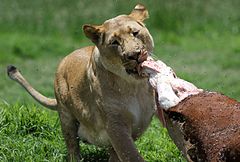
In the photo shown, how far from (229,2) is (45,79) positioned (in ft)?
15.5

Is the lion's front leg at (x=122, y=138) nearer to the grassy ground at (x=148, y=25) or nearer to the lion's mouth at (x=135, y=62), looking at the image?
the lion's mouth at (x=135, y=62)

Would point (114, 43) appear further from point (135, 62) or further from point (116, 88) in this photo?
point (116, 88)

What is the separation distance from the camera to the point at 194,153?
16.9 feet

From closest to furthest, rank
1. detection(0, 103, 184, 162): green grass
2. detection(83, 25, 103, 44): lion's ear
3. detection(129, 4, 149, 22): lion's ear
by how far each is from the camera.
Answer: detection(83, 25, 103, 44): lion's ear, detection(129, 4, 149, 22): lion's ear, detection(0, 103, 184, 162): green grass

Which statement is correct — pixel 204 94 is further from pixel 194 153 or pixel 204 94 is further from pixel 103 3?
pixel 103 3

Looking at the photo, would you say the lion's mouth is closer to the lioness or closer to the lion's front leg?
the lioness

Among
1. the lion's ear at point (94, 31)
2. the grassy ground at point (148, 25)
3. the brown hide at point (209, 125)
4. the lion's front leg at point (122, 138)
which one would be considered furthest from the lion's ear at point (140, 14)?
the grassy ground at point (148, 25)

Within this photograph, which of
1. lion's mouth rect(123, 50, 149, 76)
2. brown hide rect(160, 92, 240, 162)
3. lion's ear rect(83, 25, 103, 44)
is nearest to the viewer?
brown hide rect(160, 92, 240, 162)

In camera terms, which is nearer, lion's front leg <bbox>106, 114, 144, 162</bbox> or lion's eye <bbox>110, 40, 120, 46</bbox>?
lion's eye <bbox>110, 40, 120, 46</bbox>

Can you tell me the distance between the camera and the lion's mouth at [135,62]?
6031 millimetres

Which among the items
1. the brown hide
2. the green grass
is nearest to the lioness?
the green grass

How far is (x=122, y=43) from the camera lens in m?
6.18

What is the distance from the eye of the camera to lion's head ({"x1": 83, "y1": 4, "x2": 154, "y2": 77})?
20.0 feet

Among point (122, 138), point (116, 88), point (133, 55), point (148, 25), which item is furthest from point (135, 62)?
point (148, 25)
